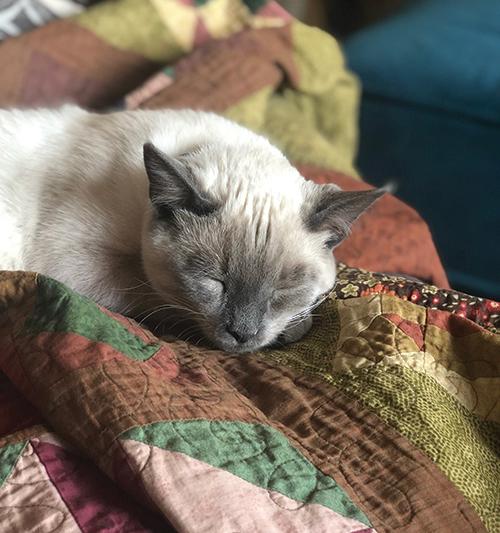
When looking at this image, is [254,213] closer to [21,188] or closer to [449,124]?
[21,188]

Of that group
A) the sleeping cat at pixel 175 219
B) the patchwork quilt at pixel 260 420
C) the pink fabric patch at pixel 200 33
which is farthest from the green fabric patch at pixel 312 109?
the patchwork quilt at pixel 260 420

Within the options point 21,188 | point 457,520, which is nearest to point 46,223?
point 21,188

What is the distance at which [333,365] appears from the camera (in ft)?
3.56

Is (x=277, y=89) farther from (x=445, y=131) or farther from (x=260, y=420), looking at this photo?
(x=260, y=420)

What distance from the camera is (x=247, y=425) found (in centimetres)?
90

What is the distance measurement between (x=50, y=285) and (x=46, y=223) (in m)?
0.34

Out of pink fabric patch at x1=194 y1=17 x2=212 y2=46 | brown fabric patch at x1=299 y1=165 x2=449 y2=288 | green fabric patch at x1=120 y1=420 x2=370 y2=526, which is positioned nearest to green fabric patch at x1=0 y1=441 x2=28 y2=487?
green fabric patch at x1=120 y1=420 x2=370 y2=526

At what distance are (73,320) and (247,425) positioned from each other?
28cm

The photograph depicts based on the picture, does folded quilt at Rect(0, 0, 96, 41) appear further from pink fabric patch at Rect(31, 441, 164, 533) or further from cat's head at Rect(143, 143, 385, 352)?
pink fabric patch at Rect(31, 441, 164, 533)

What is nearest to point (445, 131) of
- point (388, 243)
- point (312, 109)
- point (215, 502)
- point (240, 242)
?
point (312, 109)

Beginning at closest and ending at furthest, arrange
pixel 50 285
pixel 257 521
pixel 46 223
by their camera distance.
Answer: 1. pixel 257 521
2. pixel 50 285
3. pixel 46 223

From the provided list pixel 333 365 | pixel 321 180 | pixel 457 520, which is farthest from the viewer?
pixel 321 180

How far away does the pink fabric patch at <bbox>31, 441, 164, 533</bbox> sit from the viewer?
0.74 meters

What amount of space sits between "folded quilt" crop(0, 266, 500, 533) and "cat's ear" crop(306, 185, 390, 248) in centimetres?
14
